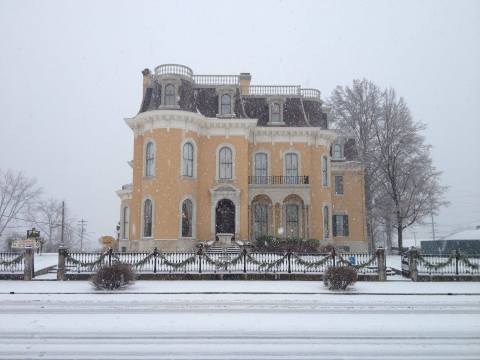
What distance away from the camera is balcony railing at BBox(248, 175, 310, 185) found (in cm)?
3066

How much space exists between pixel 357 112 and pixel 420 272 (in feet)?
62.2

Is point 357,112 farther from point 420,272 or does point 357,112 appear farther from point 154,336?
point 154,336

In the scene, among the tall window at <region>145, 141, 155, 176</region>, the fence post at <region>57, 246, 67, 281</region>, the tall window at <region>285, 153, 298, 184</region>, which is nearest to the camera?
the fence post at <region>57, 246, 67, 281</region>

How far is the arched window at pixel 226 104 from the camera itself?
3055cm

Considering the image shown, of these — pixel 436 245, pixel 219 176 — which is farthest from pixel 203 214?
pixel 436 245

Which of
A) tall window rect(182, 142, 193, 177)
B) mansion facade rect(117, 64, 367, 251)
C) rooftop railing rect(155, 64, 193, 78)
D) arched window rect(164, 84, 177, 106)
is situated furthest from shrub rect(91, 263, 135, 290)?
rooftop railing rect(155, 64, 193, 78)

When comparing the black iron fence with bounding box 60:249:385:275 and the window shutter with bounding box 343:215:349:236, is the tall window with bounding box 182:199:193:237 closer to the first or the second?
the black iron fence with bounding box 60:249:385:275

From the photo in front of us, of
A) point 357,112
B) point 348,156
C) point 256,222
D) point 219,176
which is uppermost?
point 357,112

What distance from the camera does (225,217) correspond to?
29672mm

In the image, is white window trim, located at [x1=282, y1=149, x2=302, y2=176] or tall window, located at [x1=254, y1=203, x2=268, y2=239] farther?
white window trim, located at [x1=282, y1=149, x2=302, y2=176]

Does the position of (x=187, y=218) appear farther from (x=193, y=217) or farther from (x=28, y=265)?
(x=28, y=265)

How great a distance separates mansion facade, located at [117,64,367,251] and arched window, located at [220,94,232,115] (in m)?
0.07

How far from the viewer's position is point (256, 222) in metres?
31.0

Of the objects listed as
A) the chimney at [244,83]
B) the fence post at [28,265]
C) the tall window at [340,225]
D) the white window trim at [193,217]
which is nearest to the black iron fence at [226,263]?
the fence post at [28,265]
